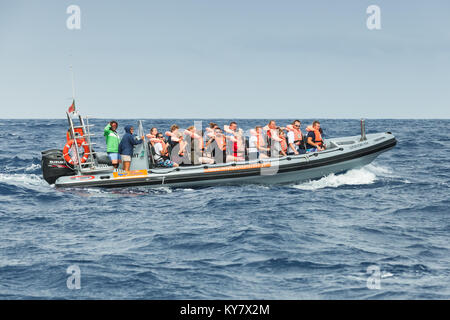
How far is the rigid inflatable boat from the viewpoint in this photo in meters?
12.3

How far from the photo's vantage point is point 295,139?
534 inches

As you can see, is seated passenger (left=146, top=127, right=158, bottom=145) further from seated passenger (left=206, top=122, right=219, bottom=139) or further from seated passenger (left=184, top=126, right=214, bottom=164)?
seated passenger (left=206, top=122, right=219, bottom=139)

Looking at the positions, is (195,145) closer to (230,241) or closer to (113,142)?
(113,142)

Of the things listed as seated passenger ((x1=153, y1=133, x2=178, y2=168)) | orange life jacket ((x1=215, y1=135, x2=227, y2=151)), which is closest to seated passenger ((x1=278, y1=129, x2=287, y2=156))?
orange life jacket ((x1=215, y1=135, x2=227, y2=151))

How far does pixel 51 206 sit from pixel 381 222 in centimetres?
667

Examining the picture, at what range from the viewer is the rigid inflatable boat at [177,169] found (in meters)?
12.3

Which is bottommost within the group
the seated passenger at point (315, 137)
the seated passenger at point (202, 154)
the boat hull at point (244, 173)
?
the boat hull at point (244, 173)

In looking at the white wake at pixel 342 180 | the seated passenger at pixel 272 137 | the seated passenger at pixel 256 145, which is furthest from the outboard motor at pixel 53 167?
the white wake at pixel 342 180

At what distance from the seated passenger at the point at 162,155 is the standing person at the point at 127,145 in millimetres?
520

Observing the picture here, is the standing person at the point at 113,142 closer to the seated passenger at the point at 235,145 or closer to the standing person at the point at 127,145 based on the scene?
the standing person at the point at 127,145

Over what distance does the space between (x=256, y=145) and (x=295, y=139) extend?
1.15 m

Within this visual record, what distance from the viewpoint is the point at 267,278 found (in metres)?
6.41

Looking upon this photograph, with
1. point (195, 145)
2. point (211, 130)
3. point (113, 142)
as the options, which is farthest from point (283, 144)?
point (113, 142)
